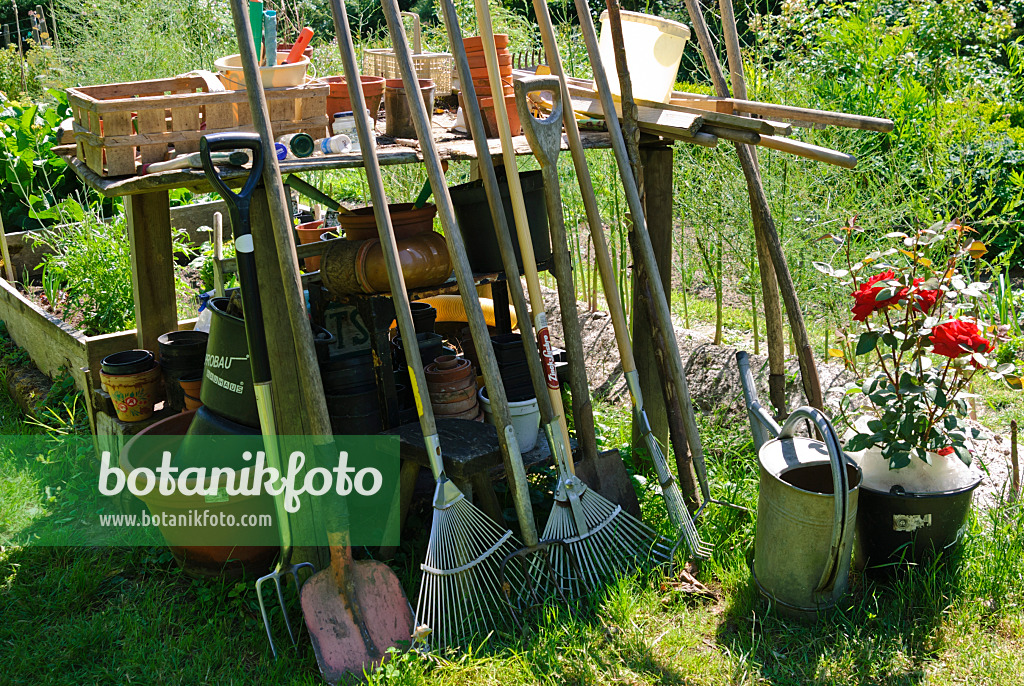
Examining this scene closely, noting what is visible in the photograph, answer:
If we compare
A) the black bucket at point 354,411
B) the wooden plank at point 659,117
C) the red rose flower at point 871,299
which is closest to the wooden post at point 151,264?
the black bucket at point 354,411

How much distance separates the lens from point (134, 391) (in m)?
3.13

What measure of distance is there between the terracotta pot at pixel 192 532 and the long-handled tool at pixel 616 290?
4.22ft

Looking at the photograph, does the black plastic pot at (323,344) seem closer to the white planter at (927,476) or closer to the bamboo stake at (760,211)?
the bamboo stake at (760,211)

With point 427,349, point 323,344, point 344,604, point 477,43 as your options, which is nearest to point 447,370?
point 427,349

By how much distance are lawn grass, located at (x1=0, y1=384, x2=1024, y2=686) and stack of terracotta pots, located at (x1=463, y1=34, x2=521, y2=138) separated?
5.07ft

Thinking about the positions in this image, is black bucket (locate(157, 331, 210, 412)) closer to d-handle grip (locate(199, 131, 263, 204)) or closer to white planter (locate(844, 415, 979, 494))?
d-handle grip (locate(199, 131, 263, 204))

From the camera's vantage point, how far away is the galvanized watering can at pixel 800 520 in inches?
93.0

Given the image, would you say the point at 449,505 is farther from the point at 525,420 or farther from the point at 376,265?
the point at 376,265

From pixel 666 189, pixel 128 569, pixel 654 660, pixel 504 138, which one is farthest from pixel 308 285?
pixel 654 660

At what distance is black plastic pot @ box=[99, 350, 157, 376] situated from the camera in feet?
10.2

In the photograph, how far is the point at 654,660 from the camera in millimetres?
2410

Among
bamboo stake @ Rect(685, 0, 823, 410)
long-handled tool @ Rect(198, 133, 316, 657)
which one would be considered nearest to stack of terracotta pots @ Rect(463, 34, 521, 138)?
bamboo stake @ Rect(685, 0, 823, 410)

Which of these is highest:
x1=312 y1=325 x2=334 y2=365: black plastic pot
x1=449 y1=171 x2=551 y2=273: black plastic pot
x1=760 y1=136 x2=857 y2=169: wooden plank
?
x1=760 y1=136 x2=857 y2=169: wooden plank

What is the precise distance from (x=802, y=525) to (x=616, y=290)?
929 mm
